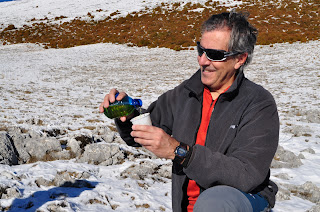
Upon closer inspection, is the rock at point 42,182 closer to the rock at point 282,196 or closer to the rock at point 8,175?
the rock at point 8,175

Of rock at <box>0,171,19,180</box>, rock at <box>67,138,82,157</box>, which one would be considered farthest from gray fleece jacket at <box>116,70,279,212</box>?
rock at <box>67,138,82,157</box>

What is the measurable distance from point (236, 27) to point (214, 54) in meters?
0.24

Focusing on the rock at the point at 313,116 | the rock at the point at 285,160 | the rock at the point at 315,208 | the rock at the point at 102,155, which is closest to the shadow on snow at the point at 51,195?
the rock at the point at 102,155

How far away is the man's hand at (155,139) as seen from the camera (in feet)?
5.07

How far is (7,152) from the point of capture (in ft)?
12.7

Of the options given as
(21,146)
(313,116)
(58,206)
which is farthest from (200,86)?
(313,116)

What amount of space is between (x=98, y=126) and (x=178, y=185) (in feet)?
13.0

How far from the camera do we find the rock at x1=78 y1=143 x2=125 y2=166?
4195 mm

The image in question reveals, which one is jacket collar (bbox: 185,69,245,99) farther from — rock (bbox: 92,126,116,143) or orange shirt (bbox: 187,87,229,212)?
rock (bbox: 92,126,116,143)

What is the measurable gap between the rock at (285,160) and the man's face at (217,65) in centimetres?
274

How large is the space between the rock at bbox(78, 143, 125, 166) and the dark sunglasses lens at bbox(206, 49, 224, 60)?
269cm

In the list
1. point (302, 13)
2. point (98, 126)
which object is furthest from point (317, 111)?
point (302, 13)

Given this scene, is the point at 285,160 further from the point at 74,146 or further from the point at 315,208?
the point at 74,146

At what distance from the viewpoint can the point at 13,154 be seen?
394 cm
